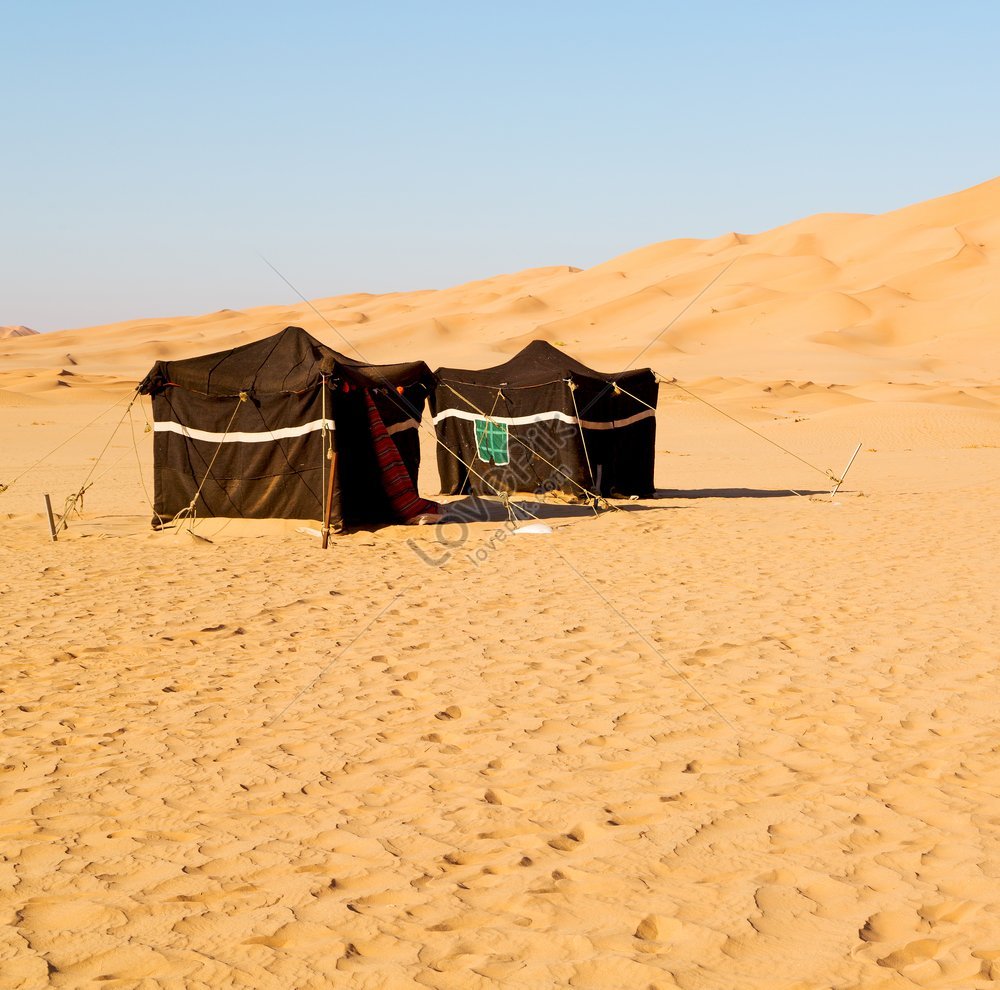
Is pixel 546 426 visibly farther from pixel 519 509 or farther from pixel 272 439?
pixel 272 439

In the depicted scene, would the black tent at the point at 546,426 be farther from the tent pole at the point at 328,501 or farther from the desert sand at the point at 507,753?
the tent pole at the point at 328,501

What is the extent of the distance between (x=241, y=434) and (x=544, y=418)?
441cm

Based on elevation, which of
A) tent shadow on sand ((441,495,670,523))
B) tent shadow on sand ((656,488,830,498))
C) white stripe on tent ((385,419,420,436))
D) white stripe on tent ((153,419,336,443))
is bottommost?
tent shadow on sand ((656,488,830,498))

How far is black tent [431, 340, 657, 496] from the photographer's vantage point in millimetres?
15711

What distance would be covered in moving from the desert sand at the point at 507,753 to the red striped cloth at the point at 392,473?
50 centimetres

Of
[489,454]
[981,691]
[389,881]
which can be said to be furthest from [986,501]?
[389,881]

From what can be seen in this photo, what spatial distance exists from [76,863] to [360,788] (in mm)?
1257

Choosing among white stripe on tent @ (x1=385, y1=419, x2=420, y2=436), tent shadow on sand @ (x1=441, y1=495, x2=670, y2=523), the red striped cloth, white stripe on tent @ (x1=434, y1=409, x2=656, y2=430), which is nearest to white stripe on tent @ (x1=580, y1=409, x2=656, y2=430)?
white stripe on tent @ (x1=434, y1=409, x2=656, y2=430)

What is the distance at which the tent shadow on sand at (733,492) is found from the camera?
17.5m

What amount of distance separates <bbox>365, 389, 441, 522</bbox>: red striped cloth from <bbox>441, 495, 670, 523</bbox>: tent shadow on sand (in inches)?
18.9

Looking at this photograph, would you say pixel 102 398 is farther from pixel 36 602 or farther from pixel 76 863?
pixel 76 863

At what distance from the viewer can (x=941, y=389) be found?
35250 mm

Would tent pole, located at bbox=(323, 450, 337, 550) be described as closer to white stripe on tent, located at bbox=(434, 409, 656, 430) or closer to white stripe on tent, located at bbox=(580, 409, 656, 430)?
white stripe on tent, located at bbox=(434, 409, 656, 430)

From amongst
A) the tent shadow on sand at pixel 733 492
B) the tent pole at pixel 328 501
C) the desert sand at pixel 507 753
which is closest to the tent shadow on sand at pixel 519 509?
the desert sand at pixel 507 753
